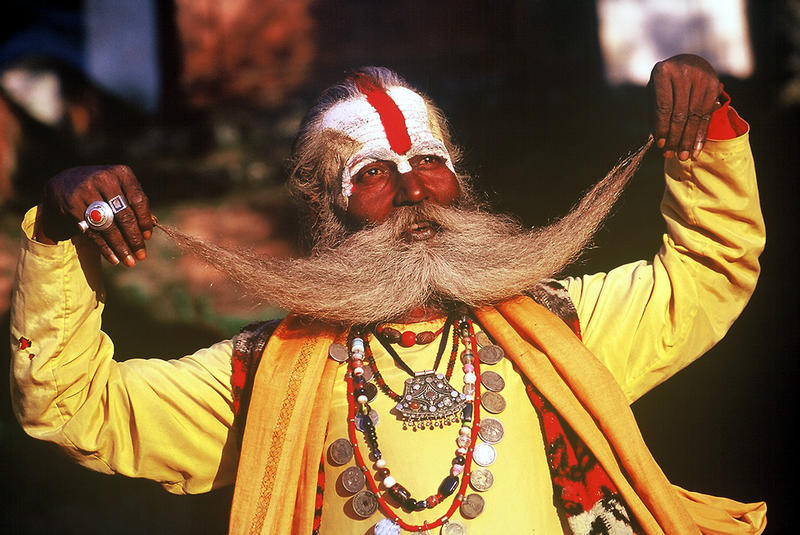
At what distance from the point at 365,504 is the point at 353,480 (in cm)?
7

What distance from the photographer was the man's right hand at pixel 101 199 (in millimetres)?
2506

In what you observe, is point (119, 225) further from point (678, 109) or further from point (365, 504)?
point (678, 109)

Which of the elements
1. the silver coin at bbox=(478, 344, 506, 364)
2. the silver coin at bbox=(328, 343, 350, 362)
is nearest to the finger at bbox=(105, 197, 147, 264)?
the silver coin at bbox=(328, 343, 350, 362)

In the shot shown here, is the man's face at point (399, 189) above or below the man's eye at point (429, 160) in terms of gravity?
below

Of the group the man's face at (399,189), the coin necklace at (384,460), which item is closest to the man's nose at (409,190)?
the man's face at (399,189)

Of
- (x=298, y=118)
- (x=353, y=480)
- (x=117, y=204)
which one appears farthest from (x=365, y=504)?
(x=298, y=118)

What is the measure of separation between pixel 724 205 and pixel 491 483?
0.99 meters

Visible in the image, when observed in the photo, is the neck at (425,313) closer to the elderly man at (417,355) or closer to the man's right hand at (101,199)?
the elderly man at (417,355)

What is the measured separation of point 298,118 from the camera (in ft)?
18.6

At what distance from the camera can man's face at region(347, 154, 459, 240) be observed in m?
2.90

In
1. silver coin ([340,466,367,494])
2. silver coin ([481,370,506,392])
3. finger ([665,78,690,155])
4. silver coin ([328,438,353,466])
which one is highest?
finger ([665,78,690,155])

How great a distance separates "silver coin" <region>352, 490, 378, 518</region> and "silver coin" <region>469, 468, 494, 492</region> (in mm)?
264

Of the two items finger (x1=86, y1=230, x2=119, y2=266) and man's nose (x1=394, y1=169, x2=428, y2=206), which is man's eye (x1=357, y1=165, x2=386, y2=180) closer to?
man's nose (x1=394, y1=169, x2=428, y2=206)

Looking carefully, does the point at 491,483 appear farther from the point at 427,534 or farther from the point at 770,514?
the point at 770,514
